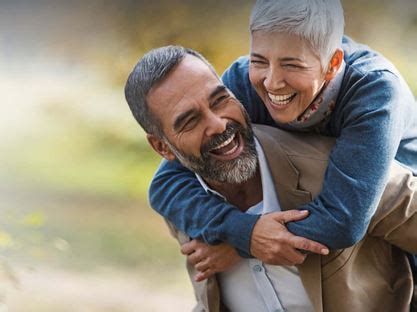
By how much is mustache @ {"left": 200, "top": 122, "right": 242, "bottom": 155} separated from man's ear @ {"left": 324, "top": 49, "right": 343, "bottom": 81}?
0.25m

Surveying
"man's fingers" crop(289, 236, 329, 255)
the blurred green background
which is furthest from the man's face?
the blurred green background

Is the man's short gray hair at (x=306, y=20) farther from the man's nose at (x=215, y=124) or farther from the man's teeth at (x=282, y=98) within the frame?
the man's nose at (x=215, y=124)

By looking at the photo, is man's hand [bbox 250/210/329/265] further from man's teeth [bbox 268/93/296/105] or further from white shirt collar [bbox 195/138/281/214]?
man's teeth [bbox 268/93/296/105]

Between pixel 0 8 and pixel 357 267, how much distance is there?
10.2ft

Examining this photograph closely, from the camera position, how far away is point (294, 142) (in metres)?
1.61

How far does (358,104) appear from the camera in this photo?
A: 1432mm

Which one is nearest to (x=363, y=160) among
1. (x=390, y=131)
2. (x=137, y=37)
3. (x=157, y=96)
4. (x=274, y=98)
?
(x=390, y=131)

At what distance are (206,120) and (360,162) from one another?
0.39 m

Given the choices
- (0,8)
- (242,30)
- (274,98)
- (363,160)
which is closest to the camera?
(363,160)

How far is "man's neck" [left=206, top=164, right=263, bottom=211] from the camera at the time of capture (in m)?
1.69

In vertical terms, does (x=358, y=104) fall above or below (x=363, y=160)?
above

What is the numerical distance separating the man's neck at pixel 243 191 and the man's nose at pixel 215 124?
0.18 meters

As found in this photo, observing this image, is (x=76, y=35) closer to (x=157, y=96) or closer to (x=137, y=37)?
(x=137, y=37)

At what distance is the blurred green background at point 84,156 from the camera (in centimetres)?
377
